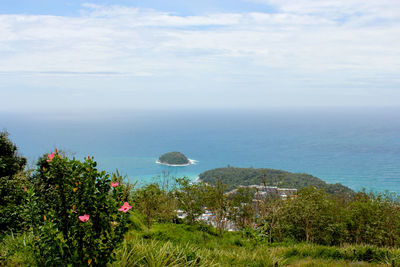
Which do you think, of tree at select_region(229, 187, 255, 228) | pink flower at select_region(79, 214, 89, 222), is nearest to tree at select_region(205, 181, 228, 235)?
tree at select_region(229, 187, 255, 228)

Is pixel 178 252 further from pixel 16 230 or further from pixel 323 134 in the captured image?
pixel 323 134

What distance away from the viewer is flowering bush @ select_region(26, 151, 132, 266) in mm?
3385

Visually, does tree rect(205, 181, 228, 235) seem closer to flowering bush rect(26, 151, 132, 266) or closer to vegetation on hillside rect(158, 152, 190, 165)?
flowering bush rect(26, 151, 132, 266)

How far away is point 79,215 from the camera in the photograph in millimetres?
3391

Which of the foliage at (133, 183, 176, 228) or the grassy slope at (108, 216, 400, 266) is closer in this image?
the grassy slope at (108, 216, 400, 266)

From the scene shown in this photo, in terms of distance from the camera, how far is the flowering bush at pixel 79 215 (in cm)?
338

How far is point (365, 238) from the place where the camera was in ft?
32.3

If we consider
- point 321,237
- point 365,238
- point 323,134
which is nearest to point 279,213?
point 321,237

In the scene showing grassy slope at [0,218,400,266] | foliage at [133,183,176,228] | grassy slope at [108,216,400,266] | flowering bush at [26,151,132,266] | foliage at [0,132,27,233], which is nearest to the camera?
flowering bush at [26,151,132,266]

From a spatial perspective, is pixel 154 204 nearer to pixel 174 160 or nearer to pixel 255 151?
pixel 174 160

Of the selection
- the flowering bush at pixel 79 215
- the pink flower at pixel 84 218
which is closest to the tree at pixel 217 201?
the flowering bush at pixel 79 215

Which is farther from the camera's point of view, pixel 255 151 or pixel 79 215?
pixel 255 151

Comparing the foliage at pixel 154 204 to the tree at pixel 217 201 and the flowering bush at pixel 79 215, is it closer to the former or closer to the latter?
the tree at pixel 217 201

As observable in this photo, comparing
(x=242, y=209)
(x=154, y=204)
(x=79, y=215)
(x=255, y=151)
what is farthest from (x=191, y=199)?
(x=255, y=151)
